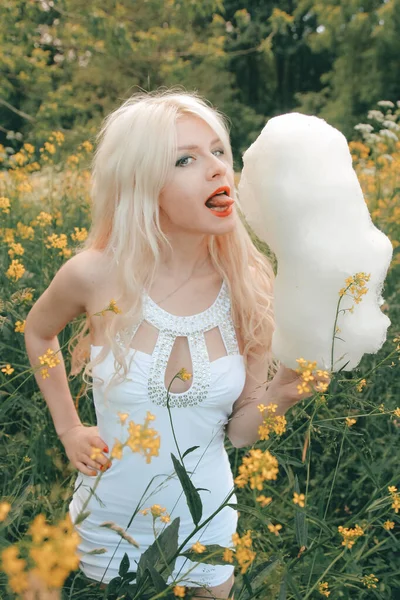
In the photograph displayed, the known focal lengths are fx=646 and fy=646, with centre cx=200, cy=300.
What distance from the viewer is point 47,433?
1.91 meters

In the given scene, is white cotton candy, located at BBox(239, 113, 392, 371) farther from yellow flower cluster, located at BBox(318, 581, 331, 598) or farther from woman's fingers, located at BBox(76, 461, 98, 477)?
woman's fingers, located at BBox(76, 461, 98, 477)

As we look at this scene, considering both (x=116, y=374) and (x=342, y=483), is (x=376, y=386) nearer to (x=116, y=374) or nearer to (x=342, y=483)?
(x=342, y=483)

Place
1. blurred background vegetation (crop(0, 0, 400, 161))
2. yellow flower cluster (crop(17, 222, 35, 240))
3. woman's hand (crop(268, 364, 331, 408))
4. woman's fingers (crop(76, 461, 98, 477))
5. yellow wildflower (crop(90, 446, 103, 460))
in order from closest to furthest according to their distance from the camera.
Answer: yellow wildflower (crop(90, 446, 103, 460))
woman's hand (crop(268, 364, 331, 408))
woman's fingers (crop(76, 461, 98, 477))
yellow flower cluster (crop(17, 222, 35, 240))
blurred background vegetation (crop(0, 0, 400, 161))

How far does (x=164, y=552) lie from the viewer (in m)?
0.91

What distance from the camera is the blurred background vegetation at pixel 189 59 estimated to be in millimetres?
6746

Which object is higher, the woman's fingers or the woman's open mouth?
the woman's open mouth

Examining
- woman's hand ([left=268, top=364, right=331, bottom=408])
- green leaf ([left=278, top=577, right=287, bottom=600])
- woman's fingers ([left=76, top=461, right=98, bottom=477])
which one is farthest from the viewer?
woman's fingers ([left=76, top=461, right=98, bottom=477])

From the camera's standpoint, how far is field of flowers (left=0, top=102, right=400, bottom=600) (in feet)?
2.59

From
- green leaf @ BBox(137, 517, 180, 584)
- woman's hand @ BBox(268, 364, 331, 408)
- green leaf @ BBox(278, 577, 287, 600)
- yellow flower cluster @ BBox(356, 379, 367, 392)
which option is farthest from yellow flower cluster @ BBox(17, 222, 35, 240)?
green leaf @ BBox(278, 577, 287, 600)

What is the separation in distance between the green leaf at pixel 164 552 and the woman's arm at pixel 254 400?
460 millimetres

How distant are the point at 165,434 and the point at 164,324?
0.79ft

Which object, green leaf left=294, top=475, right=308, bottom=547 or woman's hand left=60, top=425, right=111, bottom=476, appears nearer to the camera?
green leaf left=294, top=475, right=308, bottom=547

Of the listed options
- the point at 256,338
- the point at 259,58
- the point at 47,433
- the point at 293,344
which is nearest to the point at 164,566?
the point at 293,344

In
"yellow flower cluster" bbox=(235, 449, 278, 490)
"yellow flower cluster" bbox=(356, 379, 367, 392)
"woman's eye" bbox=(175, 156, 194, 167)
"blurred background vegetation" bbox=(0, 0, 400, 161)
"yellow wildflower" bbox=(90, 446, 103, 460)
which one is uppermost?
"woman's eye" bbox=(175, 156, 194, 167)
